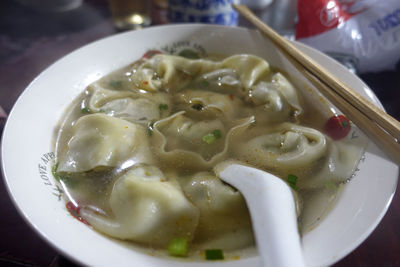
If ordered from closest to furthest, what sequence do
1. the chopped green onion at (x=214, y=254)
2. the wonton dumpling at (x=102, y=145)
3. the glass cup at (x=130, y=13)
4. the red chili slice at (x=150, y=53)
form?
the chopped green onion at (x=214, y=254)
the wonton dumpling at (x=102, y=145)
the red chili slice at (x=150, y=53)
the glass cup at (x=130, y=13)

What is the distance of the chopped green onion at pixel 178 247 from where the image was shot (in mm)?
1264

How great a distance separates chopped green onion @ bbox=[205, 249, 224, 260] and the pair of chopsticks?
81 cm

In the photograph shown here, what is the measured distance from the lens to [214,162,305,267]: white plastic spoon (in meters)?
1.08

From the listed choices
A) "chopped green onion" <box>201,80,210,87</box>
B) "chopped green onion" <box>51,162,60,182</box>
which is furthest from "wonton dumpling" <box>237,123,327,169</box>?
"chopped green onion" <box>51,162,60,182</box>

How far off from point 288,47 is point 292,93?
0.29 metres

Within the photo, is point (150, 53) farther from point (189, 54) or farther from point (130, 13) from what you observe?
point (130, 13)

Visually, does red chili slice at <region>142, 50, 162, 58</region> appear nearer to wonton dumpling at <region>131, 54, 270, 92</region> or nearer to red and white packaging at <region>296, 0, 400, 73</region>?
wonton dumpling at <region>131, 54, 270, 92</region>

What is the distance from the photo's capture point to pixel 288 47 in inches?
81.8

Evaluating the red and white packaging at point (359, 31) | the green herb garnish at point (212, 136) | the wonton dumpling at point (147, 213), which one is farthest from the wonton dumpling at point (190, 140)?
the red and white packaging at point (359, 31)

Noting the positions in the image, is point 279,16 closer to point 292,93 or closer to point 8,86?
point 292,93

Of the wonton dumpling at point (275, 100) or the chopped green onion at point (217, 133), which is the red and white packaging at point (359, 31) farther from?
the chopped green onion at point (217, 133)

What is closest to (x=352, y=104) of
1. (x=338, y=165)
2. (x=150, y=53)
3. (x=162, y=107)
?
(x=338, y=165)

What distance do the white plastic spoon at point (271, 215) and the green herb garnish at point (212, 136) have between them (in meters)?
0.33

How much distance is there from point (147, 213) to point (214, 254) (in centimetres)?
33
